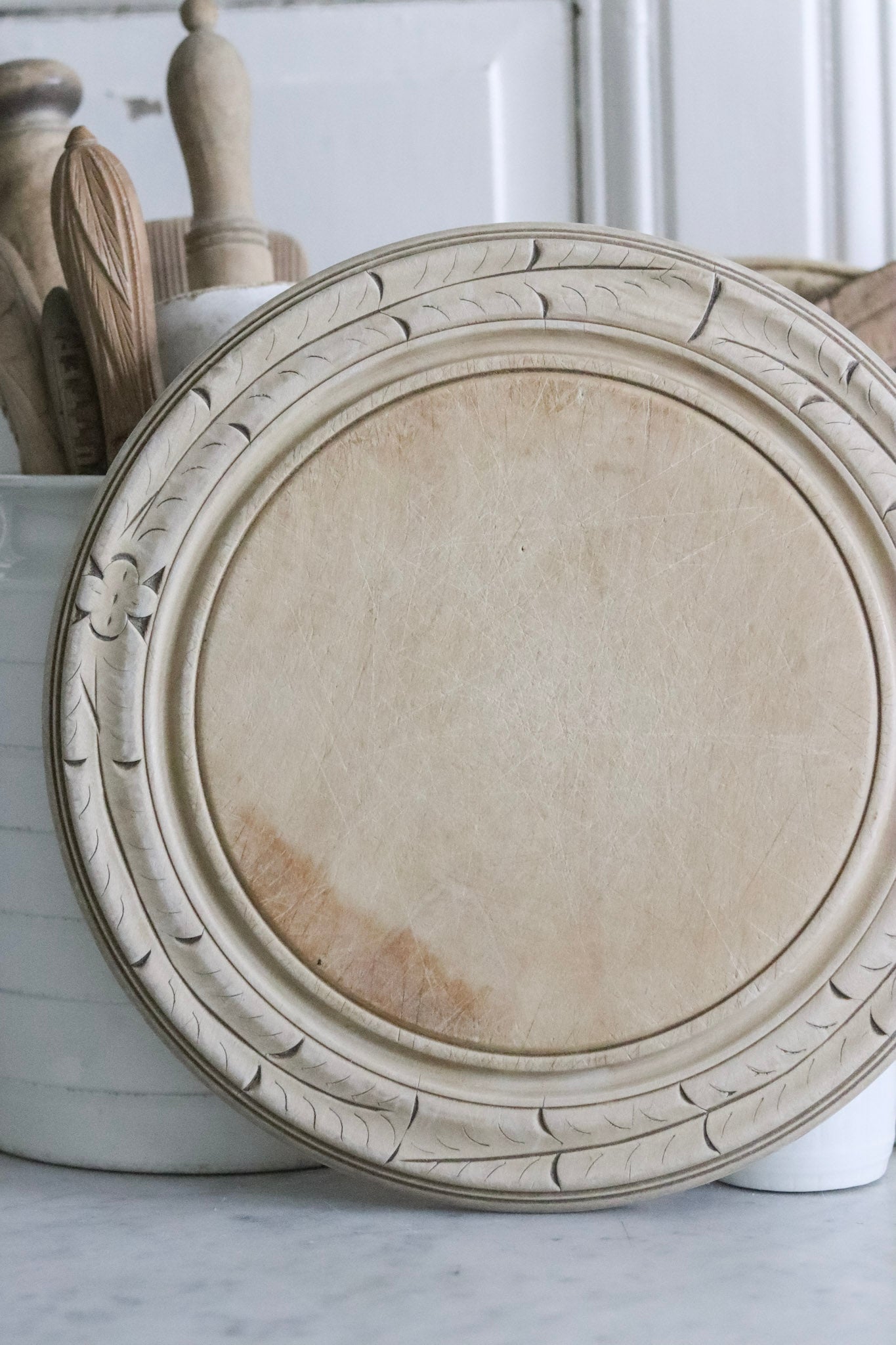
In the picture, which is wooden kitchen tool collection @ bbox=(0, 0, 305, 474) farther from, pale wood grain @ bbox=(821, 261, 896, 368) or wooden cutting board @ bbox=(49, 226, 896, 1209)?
pale wood grain @ bbox=(821, 261, 896, 368)

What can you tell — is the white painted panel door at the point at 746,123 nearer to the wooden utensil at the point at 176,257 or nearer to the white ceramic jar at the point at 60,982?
the wooden utensil at the point at 176,257

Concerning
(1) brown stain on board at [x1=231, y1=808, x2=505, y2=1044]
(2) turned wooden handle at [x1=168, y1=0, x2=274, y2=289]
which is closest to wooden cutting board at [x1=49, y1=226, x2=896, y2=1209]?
(1) brown stain on board at [x1=231, y1=808, x2=505, y2=1044]

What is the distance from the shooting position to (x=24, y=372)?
1.67 feet

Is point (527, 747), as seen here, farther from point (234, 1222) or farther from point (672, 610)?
point (234, 1222)

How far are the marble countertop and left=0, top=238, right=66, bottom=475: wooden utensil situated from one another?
281 mm

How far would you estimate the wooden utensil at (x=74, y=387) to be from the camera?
491 millimetres

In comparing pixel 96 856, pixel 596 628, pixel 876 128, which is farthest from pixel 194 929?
pixel 876 128

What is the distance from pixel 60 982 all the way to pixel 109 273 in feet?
0.85

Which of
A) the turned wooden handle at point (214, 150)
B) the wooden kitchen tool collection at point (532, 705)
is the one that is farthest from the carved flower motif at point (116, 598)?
the turned wooden handle at point (214, 150)

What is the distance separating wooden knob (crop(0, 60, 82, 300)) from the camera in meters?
0.58

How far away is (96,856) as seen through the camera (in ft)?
1.45

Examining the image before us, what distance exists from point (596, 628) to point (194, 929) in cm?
17

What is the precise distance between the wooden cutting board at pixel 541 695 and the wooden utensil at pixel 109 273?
0.05 meters

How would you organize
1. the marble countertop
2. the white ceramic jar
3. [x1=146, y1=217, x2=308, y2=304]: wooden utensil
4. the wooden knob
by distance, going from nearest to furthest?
the marble countertop
the white ceramic jar
the wooden knob
[x1=146, y1=217, x2=308, y2=304]: wooden utensil
